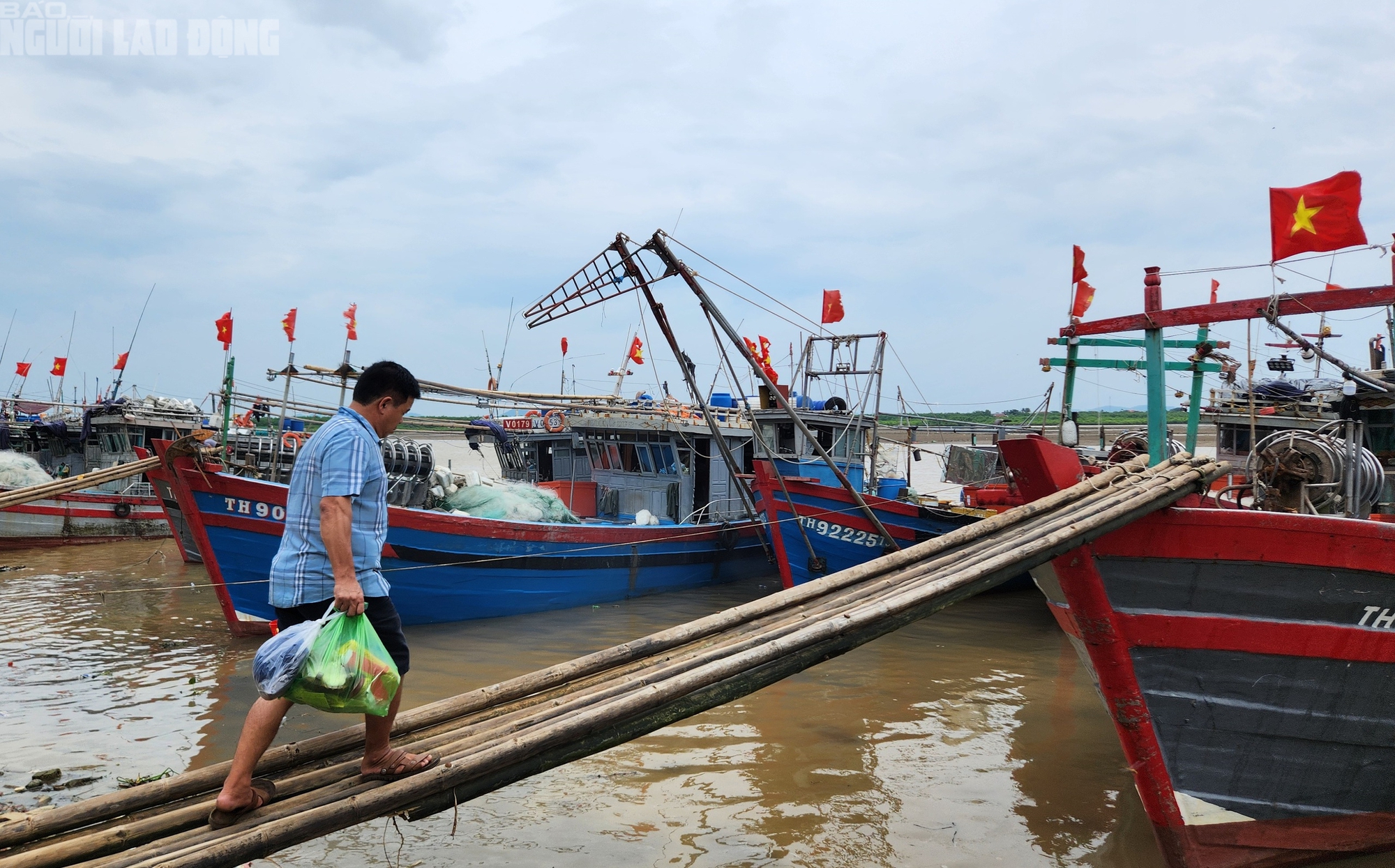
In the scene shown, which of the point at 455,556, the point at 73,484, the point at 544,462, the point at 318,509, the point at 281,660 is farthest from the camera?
the point at 544,462

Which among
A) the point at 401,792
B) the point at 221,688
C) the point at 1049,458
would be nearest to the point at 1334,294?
the point at 1049,458

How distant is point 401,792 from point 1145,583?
3.43m

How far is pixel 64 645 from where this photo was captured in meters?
9.46

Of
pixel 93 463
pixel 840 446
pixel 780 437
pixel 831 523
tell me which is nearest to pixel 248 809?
pixel 831 523

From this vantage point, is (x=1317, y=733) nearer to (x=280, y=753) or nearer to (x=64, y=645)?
(x=280, y=753)

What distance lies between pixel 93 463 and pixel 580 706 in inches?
975

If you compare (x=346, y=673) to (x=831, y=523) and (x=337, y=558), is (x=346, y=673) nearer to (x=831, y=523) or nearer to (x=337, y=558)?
(x=337, y=558)

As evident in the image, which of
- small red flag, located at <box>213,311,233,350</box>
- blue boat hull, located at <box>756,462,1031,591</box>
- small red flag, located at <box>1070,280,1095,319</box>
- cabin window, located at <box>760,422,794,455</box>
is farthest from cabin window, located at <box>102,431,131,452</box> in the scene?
small red flag, located at <box>1070,280,1095,319</box>

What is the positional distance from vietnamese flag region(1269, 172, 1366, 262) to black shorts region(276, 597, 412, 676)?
6.77m

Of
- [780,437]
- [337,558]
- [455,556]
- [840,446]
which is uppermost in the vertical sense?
[780,437]

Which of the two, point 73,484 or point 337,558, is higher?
point 337,558

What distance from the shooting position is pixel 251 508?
9.72 meters

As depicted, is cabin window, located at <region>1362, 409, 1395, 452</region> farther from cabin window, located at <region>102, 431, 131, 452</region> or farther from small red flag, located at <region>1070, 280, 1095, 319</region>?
cabin window, located at <region>102, 431, 131, 452</region>

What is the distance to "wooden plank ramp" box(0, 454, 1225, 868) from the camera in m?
2.80
